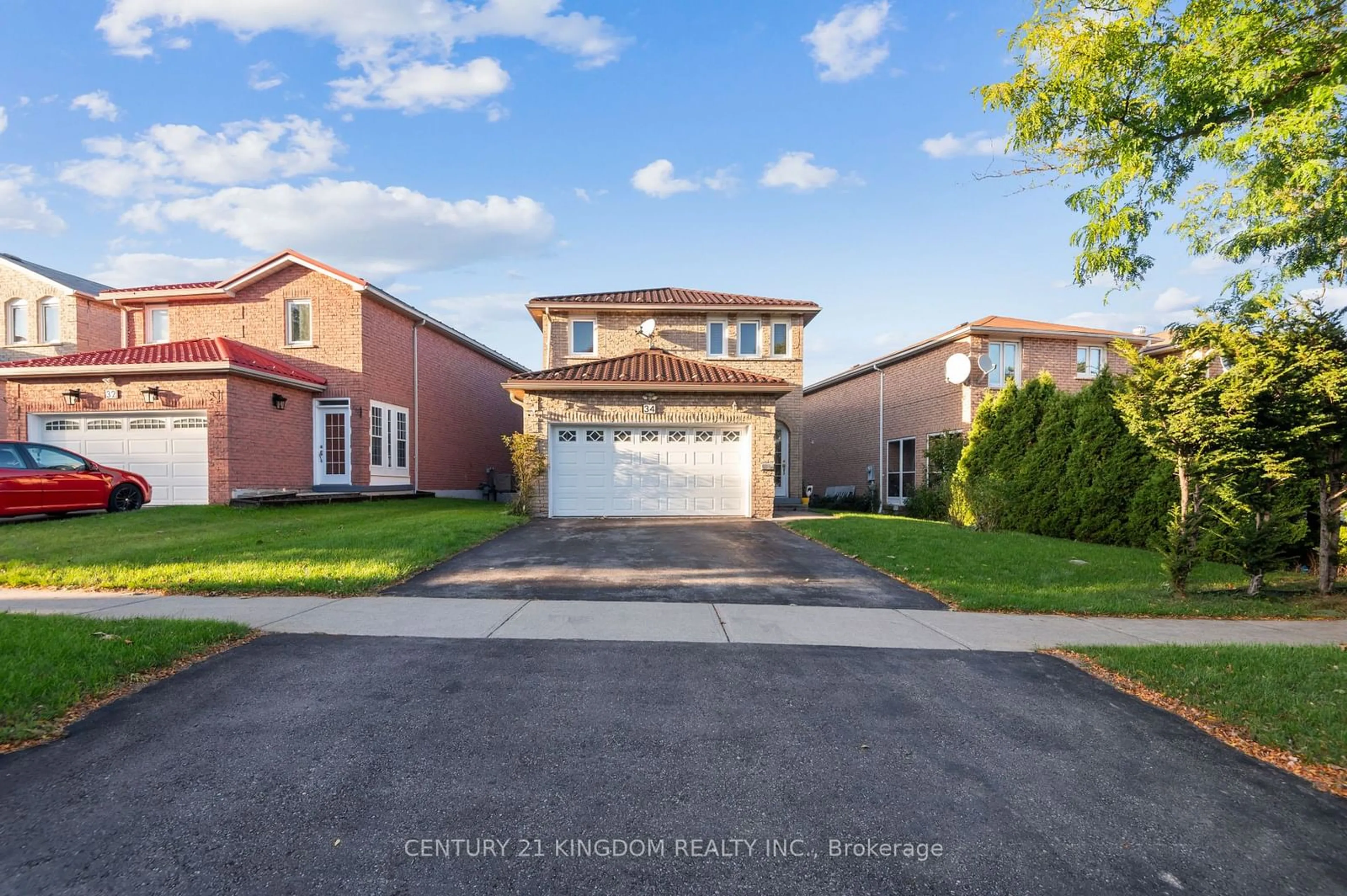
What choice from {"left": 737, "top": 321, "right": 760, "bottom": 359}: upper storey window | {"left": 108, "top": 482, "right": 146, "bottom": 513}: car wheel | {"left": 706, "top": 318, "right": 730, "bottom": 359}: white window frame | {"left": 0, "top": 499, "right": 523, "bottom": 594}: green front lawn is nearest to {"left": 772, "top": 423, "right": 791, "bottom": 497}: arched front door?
{"left": 737, "top": 321, "right": 760, "bottom": 359}: upper storey window

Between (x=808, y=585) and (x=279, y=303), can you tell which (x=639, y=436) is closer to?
(x=808, y=585)

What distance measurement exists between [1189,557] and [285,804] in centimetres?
906

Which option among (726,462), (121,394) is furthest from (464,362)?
(726,462)

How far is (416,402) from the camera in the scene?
2016 centimetres

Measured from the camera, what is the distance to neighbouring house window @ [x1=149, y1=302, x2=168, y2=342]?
18.8 m

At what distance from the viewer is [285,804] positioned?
2844mm

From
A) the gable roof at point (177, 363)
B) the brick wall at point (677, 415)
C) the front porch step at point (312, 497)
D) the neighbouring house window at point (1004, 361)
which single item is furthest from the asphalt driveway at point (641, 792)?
the neighbouring house window at point (1004, 361)

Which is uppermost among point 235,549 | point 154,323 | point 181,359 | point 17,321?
point 17,321

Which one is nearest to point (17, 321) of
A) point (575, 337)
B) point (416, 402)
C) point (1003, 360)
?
point (416, 402)

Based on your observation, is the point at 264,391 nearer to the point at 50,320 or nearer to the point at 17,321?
the point at 50,320

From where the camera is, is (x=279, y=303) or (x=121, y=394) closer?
(x=121, y=394)

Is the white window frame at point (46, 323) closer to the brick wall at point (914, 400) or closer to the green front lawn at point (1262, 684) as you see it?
the brick wall at point (914, 400)

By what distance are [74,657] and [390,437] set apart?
15142 millimetres

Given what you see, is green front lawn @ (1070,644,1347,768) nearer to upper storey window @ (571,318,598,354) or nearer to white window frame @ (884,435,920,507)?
white window frame @ (884,435,920,507)
